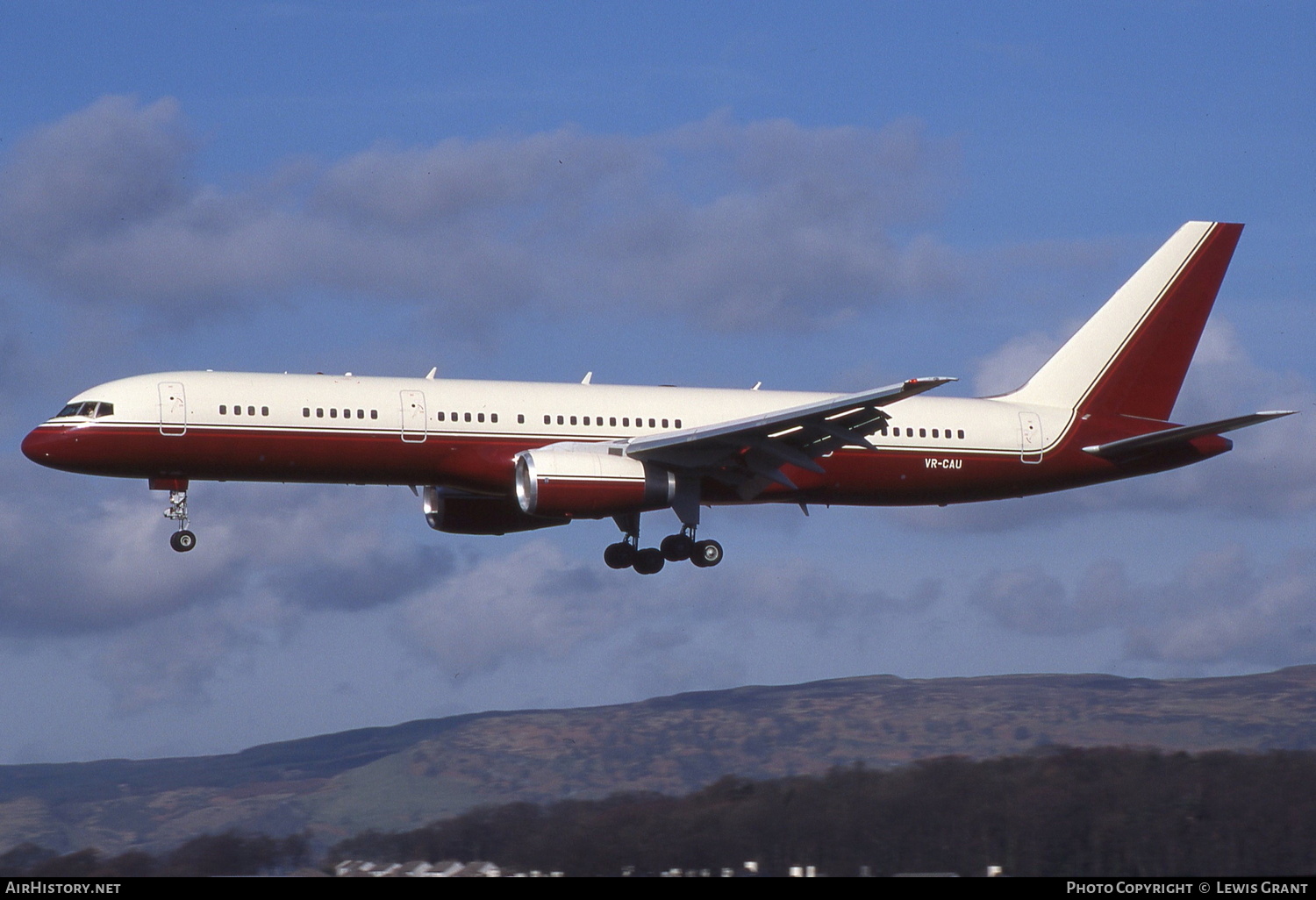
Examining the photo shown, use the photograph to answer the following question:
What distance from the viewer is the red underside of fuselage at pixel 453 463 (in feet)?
147

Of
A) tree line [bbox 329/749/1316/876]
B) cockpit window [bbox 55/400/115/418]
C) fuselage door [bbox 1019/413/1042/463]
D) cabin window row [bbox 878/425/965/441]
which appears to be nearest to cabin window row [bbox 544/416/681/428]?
cabin window row [bbox 878/425/965/441]

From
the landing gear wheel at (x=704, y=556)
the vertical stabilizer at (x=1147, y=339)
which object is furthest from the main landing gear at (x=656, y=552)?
the vertical stabilizer at (x=1147, y=339)

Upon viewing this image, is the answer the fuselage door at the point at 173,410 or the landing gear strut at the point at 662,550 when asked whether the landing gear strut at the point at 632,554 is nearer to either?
the landing gear strut at the point at 662,550

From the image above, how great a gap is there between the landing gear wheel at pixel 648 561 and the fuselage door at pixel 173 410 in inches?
612

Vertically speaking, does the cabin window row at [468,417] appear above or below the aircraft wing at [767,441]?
above

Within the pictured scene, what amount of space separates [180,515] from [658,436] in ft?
46.5

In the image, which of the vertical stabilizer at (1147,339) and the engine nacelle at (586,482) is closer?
the engine nacelle at (586,482)

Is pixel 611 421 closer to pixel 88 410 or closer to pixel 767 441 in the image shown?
pixel 767 441

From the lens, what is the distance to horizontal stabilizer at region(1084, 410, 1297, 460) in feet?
152

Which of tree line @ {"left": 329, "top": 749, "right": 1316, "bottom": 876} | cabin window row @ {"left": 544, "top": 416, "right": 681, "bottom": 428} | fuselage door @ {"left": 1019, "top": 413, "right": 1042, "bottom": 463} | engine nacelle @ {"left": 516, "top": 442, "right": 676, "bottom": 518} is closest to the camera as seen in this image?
engine nacelle @ {"left": 516, "top": 442, "right": 676, "bottom": 518}

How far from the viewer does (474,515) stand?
5394 centimetres

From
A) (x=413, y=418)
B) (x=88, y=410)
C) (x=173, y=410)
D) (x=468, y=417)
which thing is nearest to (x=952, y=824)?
(x=468, y=417)

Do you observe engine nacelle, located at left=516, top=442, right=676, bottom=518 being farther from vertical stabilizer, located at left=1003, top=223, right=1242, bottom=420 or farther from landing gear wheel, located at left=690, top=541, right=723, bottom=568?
vertical stabilizer, located at left=1003, top=223, right=1242, bottom=420

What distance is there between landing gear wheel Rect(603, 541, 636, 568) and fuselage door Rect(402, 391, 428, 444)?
9.02m
